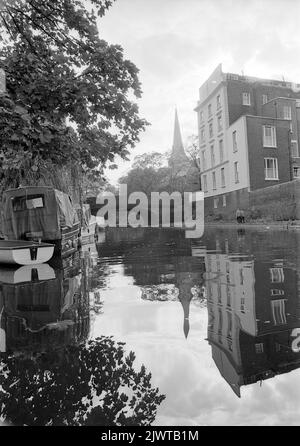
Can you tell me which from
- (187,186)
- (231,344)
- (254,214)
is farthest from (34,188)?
(187,186)

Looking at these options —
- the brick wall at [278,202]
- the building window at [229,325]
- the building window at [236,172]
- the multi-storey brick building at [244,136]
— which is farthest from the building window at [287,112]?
the building window at [229,325]

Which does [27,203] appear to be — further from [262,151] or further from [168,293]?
[262,151]

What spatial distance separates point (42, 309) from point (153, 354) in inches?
86.9

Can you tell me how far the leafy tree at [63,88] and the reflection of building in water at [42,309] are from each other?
8.07 feet

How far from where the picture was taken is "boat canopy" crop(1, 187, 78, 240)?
1096 centimetres

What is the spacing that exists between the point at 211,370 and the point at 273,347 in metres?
0.69

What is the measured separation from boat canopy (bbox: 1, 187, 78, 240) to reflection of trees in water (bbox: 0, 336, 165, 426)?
8088 millimetres

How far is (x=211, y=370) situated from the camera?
2.79 m

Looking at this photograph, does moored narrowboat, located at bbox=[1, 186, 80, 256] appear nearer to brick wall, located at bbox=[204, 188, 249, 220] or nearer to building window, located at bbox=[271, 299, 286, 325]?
building window, located at bbox=[271, 299, 286, 325]

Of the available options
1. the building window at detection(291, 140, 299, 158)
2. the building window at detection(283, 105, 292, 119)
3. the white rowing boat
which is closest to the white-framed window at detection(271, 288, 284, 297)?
the white rowing boat

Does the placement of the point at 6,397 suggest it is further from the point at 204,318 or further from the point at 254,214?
the point at 254,214

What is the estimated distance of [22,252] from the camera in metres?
9.04

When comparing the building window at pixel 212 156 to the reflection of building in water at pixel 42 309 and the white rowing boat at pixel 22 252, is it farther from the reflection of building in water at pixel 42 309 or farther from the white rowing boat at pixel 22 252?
the reflection of building in water at pixel 42 309
